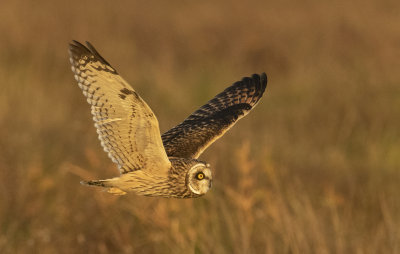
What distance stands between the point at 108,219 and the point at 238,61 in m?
6.64

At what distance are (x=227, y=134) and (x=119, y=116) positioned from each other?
4372mm

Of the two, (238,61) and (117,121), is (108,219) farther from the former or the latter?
(238,61)

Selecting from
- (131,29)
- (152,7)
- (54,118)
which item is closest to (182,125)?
(54,118)

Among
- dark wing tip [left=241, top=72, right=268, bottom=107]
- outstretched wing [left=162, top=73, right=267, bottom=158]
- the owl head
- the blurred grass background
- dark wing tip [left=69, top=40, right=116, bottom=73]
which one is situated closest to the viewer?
the owl head

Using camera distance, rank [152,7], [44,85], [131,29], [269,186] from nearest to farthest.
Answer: [269,186] → [44,85] → [131,29] → [152,7]

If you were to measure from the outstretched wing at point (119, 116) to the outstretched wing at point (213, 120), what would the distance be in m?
0.43

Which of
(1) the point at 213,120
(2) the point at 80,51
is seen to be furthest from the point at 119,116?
(1) the point at 213,120

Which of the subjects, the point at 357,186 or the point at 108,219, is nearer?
the point at 108,219

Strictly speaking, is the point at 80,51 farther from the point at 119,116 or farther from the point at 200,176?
the point at 200,176

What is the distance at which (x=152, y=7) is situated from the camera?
13.5 meters

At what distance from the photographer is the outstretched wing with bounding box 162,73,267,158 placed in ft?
9.05

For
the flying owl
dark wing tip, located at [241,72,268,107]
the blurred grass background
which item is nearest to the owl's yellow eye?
the flying owl

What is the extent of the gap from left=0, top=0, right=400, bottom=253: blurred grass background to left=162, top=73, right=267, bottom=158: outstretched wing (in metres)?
0.54

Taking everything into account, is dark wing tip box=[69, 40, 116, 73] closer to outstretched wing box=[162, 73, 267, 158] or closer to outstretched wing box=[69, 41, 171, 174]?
outstretched wing box=[69, 41, 171, 174]
